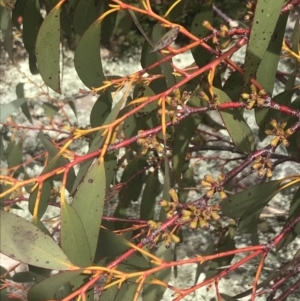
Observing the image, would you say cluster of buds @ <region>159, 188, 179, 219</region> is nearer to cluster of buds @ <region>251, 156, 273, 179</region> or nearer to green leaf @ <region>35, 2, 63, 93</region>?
cluster of buds @ <region>251, 156, 273, 179</region>

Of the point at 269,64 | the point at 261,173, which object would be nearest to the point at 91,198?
the point at 261,173

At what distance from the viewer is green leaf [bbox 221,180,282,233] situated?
78 centimetres

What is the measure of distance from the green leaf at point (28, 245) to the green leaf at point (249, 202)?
33cm

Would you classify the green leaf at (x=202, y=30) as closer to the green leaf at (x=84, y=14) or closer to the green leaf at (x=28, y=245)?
the green leaf at (x=84, y=14)

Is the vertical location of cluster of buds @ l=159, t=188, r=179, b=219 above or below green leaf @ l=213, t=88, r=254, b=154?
below

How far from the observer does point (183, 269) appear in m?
1.36

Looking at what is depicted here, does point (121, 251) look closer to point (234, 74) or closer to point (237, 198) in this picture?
point (237, 198)

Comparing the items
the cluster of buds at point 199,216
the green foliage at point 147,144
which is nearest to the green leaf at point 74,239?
the green foliage at point 147,144

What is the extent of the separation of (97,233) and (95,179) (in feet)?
0.21

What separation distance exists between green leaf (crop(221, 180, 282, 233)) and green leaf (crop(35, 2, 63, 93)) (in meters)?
0.31

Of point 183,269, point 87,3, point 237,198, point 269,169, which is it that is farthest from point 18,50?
point 269,169

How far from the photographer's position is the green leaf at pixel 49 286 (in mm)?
553

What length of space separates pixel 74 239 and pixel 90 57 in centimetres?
28

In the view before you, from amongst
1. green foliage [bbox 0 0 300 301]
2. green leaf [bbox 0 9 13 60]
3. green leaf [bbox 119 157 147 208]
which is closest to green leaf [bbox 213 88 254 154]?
green foliage [bbox 0 0 300 301]
